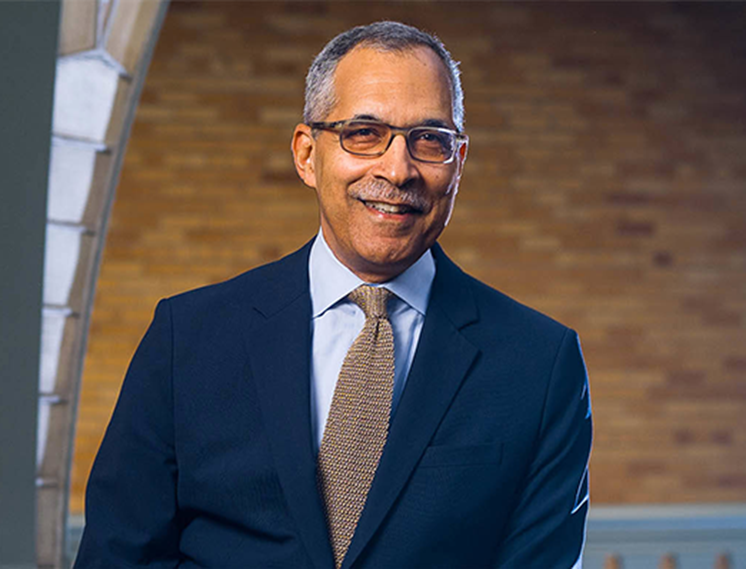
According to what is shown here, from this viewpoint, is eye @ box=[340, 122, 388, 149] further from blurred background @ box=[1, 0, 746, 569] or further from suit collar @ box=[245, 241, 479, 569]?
blurred background @ box=[1, 0, 746, 569]

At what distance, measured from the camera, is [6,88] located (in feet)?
2.63

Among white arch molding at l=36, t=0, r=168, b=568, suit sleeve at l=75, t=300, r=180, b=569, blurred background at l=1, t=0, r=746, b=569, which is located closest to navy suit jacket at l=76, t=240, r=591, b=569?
suit sleeve at l=75, t=300, r=180, b=569

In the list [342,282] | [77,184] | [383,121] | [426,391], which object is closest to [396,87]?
[383,121]

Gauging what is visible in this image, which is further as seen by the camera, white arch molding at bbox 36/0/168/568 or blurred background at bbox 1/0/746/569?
blurred background at bbox 1/0/746/569

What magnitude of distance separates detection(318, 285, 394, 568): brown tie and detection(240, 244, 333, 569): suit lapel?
0.09 ft

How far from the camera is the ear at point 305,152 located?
137 centimetres

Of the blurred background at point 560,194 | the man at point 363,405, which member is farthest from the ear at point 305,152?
the blurred background at point 560,194

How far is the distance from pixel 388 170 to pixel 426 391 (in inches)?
12.7

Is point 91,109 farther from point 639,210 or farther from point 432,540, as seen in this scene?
point 639,210

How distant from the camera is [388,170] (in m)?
1.23

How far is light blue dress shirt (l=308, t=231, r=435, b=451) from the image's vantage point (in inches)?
52.9

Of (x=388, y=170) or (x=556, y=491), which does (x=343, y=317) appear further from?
(x=556, y=491)

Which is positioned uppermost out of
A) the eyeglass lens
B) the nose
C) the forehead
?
the forehead

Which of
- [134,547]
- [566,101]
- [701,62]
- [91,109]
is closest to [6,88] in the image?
[134,547]
